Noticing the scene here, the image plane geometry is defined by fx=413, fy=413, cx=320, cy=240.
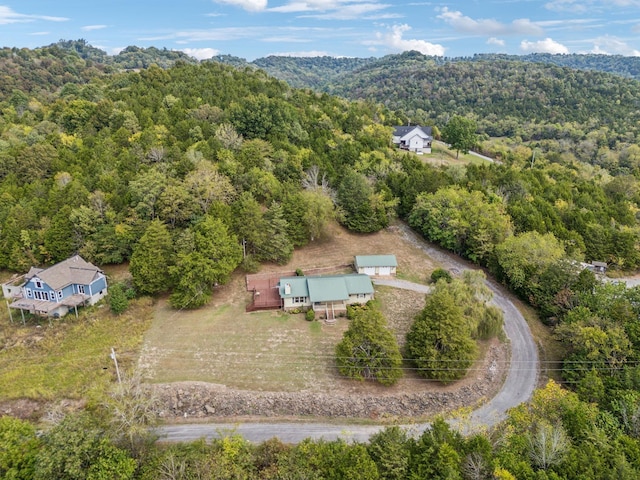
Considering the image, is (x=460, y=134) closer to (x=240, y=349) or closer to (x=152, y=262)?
(x=152, y=262)

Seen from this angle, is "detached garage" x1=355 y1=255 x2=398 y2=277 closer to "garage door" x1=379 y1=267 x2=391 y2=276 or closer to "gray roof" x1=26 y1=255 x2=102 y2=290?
"garage door" x1=379 y1=267 x2=391 y2=276

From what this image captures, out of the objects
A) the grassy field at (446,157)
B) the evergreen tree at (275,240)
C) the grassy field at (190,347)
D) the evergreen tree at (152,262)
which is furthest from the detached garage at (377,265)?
the grassy field at (446,157)

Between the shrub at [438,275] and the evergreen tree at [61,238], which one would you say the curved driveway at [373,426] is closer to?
the shrub at [438,275]

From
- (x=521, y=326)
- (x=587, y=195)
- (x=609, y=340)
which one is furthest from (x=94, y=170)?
(x=587, y=195)

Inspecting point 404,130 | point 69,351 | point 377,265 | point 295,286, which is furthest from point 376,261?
point 404,130

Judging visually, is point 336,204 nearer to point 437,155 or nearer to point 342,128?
point 342,128
